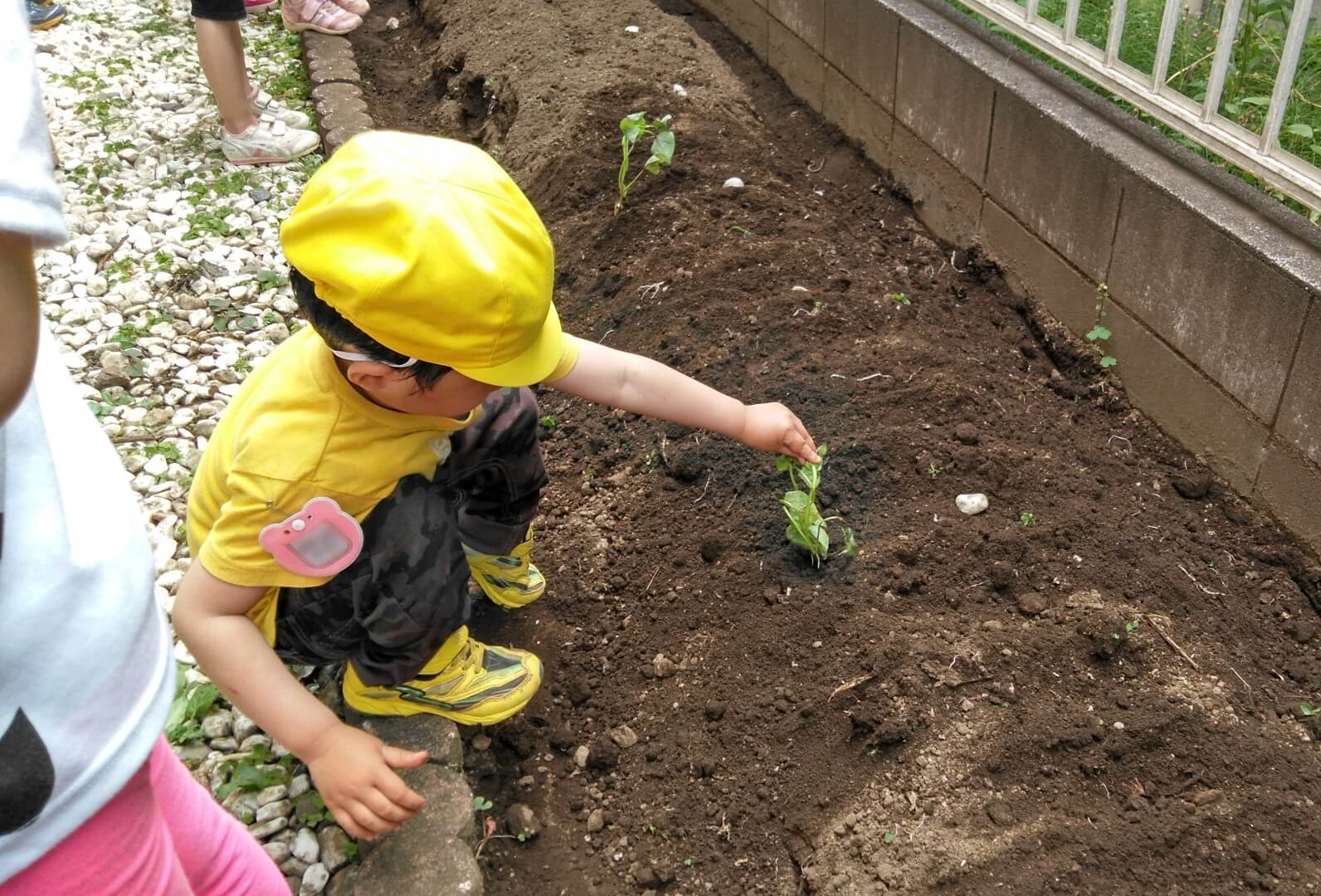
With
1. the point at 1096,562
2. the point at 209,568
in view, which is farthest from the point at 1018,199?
the point at 209,568

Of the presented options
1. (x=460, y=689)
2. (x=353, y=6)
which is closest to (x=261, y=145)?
(x=353, y=6)

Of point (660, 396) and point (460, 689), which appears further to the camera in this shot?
point (460, 689)

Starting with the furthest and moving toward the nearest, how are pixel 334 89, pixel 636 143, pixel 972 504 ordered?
pixel 334 89
pixel 636 143
pixel 972 504

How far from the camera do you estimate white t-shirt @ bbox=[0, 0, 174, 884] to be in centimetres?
113

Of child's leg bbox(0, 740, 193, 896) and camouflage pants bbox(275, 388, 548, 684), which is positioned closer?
child's leg bbox(0, 740, 193, 896)

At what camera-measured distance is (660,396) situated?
2105mm

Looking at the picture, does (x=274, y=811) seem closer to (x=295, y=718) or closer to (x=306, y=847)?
(x=306, y=847)

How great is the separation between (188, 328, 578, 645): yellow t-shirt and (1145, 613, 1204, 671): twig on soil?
4.80 feet

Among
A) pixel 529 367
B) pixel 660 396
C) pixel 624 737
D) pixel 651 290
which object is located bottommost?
pixel 624 737

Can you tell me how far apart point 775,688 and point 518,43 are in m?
3.52

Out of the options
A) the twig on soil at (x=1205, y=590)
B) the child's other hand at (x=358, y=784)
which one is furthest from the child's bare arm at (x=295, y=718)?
the twig on soil at (x=1205, y=590)

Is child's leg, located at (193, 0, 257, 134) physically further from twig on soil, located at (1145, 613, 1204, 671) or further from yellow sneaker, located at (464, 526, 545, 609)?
twig on soil, located at (1145, 613, 1204, 671)

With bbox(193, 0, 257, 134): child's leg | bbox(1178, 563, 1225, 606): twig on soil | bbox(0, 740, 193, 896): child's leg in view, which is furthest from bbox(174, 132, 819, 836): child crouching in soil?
bbox(193, 0, 257, 134): child's leg

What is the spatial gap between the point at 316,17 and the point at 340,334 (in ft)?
14.4
